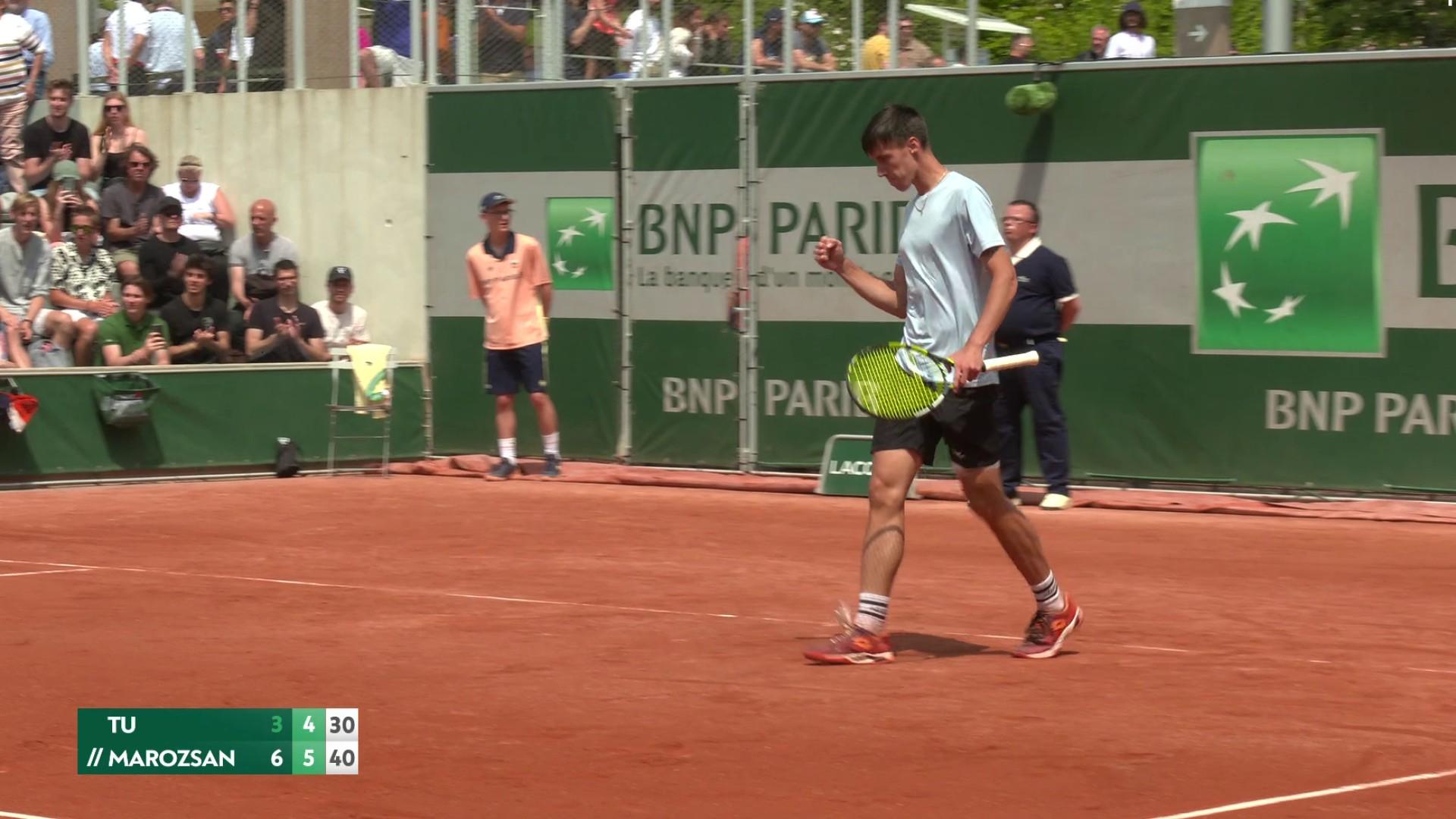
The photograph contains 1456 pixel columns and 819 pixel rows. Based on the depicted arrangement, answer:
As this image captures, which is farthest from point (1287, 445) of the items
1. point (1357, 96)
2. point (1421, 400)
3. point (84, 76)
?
point (84, 76)

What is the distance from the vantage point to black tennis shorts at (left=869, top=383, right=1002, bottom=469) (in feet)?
24.3

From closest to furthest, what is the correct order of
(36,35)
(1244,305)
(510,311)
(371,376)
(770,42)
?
(1244,305) → (510,311) → (371,376) → (770,42) → (36,35)

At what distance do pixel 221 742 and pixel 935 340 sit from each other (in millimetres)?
2931

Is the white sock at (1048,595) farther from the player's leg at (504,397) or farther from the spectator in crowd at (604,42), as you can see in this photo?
the spectator in crowd at (604,42)

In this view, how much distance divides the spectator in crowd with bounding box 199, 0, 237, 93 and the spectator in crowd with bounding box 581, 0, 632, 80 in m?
3.83

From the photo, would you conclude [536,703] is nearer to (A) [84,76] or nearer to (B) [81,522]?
(B) [81,522]

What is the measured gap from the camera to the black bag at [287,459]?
15.8m

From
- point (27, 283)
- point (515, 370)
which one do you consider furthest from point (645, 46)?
point (27, 283)

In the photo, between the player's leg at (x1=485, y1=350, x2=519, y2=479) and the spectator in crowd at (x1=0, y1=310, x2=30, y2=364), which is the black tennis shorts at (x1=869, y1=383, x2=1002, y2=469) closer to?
the player's leg at (x1=485, y1=350, x2=519, y2=479)

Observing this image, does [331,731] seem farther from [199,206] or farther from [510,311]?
[199,206]

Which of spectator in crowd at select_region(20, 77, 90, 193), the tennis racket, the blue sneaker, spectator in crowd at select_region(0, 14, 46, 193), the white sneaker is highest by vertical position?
spectator in crowd at select_region(0, 14, 46, 193)

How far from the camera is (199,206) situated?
1788 cm

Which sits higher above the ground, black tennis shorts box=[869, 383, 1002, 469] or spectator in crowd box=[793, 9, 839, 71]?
spectator in crowd box=[793, 9, 839, 71]

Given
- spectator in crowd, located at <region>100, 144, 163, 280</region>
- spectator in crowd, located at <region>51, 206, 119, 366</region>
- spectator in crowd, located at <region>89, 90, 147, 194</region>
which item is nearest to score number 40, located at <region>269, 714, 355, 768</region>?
spectator in crowd, located at <region>51, 206, 119, 366</region>
